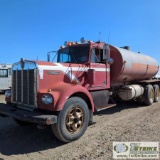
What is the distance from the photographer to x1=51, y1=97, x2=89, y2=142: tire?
5.09m

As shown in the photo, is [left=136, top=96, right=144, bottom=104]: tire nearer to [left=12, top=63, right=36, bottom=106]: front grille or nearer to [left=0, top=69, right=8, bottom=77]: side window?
[left=12, top=63, right=36, bottom=106]: front grille

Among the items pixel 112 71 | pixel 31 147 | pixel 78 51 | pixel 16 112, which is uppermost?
pixel 78 51

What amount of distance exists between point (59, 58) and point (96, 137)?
3.36 metres

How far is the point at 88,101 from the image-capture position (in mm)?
6238

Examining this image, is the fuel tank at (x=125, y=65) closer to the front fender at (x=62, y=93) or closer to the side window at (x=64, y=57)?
the side window at (x=64, y=57)

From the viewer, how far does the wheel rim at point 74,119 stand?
5373mm


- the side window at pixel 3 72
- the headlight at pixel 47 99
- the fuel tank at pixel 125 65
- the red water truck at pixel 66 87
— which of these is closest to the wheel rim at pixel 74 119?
the red water truck at pixel 66 87

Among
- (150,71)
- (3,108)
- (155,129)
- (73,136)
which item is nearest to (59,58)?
(3,108)

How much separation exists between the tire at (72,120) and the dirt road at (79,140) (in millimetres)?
220

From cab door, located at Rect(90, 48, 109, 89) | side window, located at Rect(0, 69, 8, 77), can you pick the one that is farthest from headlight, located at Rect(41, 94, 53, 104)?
side window, located at Rect(0, 69, 8, 77)

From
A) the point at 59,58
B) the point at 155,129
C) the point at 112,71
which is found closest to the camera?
the point at 155,129

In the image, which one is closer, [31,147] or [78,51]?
[31,147]

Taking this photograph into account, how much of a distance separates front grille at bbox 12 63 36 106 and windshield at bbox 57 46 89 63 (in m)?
2.01

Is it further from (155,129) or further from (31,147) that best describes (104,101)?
(31,147)
